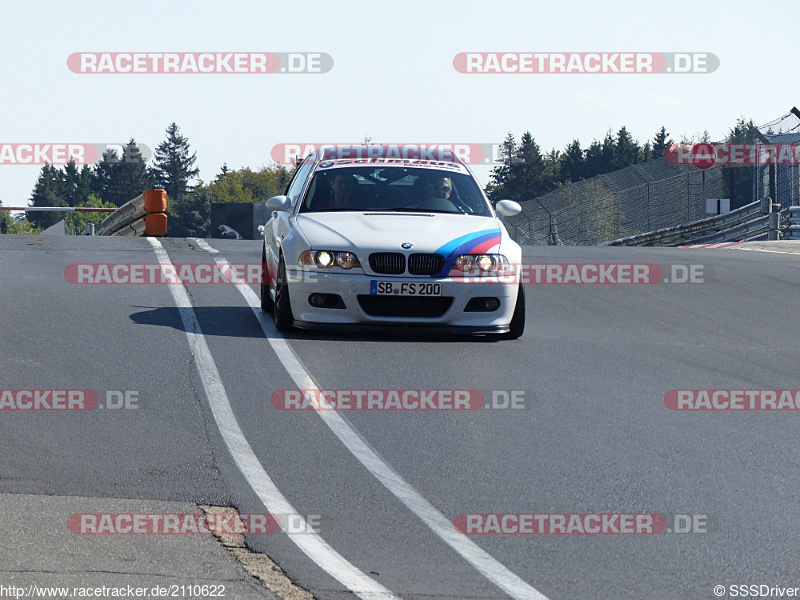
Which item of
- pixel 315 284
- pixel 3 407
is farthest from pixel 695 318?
pixel 3 407

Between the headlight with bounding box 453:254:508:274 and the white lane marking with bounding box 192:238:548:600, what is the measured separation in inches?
68.7

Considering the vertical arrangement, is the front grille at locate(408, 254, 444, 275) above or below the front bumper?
above

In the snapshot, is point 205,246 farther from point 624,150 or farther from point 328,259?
point 624,150

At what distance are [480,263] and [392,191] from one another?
1.56 meters

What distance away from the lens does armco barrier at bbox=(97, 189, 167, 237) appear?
2538cm

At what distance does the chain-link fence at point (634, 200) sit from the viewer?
3616cm

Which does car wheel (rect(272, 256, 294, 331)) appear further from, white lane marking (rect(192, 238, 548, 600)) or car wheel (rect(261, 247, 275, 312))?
white lane marking (rect(192, 238, 548, 600))

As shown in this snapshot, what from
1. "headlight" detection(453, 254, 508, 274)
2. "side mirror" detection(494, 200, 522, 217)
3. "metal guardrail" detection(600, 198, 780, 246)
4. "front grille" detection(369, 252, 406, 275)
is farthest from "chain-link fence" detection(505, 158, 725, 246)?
"front grille" detection(369, 252, 406, 275)

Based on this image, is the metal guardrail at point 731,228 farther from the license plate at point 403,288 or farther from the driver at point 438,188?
the license plate at point 403,288

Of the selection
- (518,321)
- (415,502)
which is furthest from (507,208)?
(415,502)

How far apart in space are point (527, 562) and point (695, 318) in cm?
814

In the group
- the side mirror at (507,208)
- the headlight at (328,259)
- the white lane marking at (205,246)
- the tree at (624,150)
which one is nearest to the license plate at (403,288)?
the headlight at (328,259)

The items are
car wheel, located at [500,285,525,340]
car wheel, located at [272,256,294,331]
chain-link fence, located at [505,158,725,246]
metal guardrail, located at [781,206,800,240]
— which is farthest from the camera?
chain-link fence, located at [505,158,725,246]

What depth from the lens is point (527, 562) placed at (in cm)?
486
